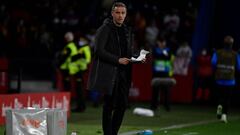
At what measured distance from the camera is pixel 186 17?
29.8 m

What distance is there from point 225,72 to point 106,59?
7422 millimetres

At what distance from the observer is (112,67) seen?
1183 cm

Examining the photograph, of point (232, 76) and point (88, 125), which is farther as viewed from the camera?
point (232, 76)

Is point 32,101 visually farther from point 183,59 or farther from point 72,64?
point 183,59

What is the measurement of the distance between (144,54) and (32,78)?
16997 millimetres

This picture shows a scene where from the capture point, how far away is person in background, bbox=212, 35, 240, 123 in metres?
18.6

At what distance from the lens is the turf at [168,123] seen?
1597 centimetres

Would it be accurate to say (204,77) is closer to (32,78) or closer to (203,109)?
(203,109)

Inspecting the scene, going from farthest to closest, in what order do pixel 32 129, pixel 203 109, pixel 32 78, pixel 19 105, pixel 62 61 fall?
1. pixel 32 78
2. pixel 203 109
3. pixel 62 61
4. pixel 19 105
5. pixel 32 129

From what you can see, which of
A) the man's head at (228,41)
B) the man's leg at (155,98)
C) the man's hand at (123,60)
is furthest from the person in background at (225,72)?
the man's hand at (123,60)

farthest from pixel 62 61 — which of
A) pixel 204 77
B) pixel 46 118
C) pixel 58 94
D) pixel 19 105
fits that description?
pixel 46 118

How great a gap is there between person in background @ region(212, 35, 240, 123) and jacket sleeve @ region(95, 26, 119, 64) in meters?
7.15

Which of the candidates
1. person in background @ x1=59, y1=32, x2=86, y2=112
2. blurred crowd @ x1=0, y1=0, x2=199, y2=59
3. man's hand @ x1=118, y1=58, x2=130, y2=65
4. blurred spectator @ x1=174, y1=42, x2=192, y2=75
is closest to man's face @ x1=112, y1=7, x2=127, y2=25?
man's hand @ x1=118, y1=58, x2=130, y2=65

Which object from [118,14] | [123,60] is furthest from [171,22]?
[123,60]
